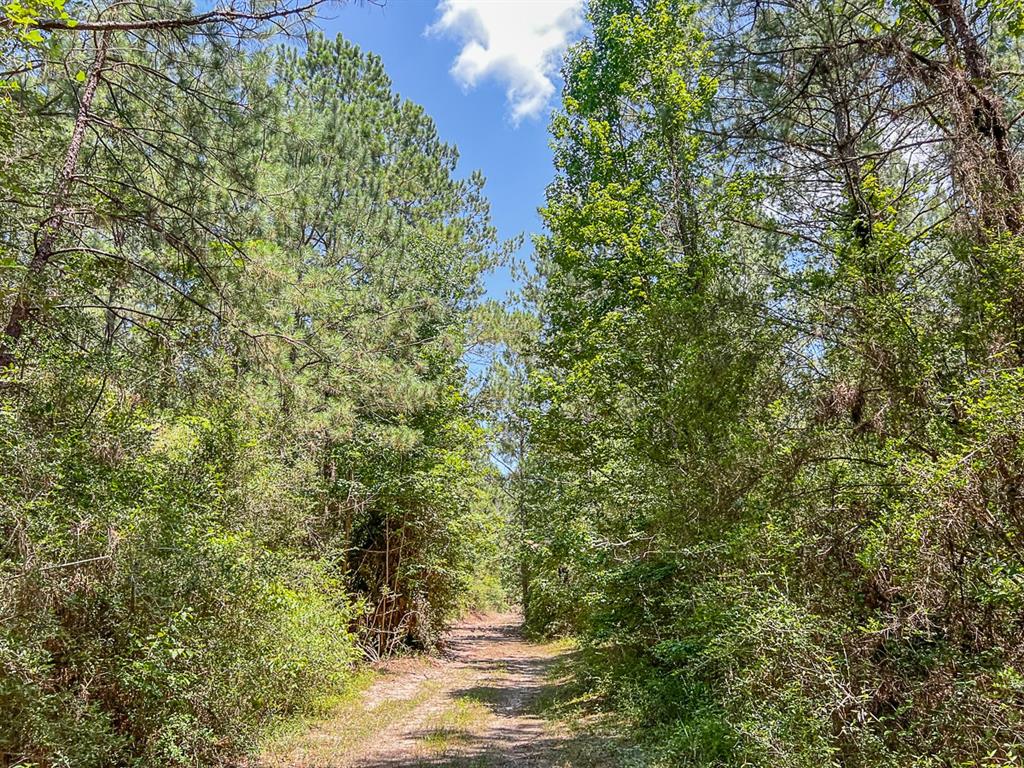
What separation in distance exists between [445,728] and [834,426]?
6796mm

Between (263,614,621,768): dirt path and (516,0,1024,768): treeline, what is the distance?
136cm

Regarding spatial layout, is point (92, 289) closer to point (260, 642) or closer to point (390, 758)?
point (260, 642)

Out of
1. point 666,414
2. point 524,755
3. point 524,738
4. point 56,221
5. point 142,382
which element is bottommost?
point 524,738

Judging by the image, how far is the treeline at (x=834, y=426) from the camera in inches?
146

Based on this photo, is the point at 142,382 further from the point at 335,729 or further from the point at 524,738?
the point at 524,738

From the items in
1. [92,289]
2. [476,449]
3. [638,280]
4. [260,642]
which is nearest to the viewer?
[92,289]

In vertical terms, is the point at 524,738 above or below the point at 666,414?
below

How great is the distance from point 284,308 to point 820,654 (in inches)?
248

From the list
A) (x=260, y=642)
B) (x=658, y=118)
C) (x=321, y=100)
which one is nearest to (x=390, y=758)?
(x=260, y=642)

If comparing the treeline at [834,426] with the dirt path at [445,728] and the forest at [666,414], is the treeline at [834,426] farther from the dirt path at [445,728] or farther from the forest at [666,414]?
the dirt path at [445,728]

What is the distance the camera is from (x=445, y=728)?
8.55 m

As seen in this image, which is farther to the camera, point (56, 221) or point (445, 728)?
point (445, 728)

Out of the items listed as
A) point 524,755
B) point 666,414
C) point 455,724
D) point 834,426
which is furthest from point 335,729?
point 834,426

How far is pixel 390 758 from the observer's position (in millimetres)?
7020
